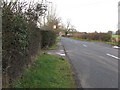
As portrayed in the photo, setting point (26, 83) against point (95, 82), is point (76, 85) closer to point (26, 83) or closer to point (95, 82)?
point (95, 82)

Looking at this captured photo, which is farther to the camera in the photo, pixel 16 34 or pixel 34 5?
pixel 34 5

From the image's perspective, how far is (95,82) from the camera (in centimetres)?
485

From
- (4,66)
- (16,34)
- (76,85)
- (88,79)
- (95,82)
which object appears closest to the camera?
(4,66)

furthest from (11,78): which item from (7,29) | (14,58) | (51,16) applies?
(51,16)

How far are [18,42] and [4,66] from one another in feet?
2.80

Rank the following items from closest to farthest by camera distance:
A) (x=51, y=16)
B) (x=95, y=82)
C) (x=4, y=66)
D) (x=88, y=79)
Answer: (x=4, y=66), (x=95, y=82), (x=88, y=79), (x=51, y=16)

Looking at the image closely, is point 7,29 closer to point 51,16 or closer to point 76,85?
point 76,85

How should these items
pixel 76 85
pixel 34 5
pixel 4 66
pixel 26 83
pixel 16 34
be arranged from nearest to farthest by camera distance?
pixel 4 66, pixel 16 34, pixel 26 83, pixel 76 85, pixel 34 5

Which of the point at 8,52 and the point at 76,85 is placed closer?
the point at 8,52

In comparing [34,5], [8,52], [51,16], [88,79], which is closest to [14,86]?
[8,52]

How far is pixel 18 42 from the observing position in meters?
3.78

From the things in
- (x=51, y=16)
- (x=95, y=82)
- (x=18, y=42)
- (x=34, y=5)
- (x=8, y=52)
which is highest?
(x=51, y=16)

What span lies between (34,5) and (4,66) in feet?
16.6

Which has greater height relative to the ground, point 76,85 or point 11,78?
point 11,78
